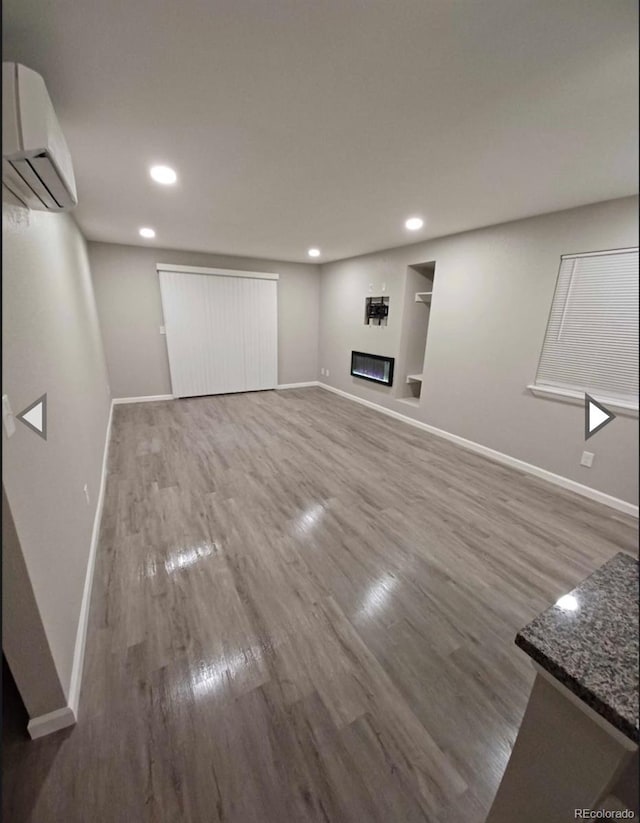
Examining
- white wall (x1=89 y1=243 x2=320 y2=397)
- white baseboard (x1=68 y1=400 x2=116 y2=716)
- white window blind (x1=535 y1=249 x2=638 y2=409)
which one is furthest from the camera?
white wall (x1=89 y1=243 x2=320 y2=397)

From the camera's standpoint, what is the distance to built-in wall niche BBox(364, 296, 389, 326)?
4410mm

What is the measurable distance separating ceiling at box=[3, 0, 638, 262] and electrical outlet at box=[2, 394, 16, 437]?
3.63 feet

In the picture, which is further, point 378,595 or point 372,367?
point 372,367

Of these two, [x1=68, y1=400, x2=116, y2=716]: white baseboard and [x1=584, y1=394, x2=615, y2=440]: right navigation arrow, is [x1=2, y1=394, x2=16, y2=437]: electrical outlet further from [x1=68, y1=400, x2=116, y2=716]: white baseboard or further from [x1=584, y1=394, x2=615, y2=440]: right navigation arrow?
[x1=584, y1=394, x2=615, y2=440]: right navigation arrow

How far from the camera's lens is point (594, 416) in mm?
379

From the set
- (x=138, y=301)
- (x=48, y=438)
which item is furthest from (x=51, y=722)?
(x=138, y=301)

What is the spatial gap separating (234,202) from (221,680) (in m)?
2.98

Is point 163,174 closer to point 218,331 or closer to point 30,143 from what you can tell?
point 30,143

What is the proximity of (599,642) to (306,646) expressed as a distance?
1240mm

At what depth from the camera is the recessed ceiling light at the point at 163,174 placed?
6.31 ft

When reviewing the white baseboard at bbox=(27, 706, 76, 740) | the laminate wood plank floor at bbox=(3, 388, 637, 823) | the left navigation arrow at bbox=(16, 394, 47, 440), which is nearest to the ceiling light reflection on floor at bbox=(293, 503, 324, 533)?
the laminate wood plank floor at bbox=(3, 388, 637, 823)

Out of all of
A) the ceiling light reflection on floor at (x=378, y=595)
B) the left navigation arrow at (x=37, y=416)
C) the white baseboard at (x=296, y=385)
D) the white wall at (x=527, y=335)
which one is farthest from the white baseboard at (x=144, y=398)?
the white wall at (x=527, y=335)

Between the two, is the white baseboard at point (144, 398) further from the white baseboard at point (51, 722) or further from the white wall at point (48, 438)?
the white baseboard at point (51, 722)

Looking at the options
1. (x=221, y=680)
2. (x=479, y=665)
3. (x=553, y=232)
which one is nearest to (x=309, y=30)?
(x=553, y=232)
